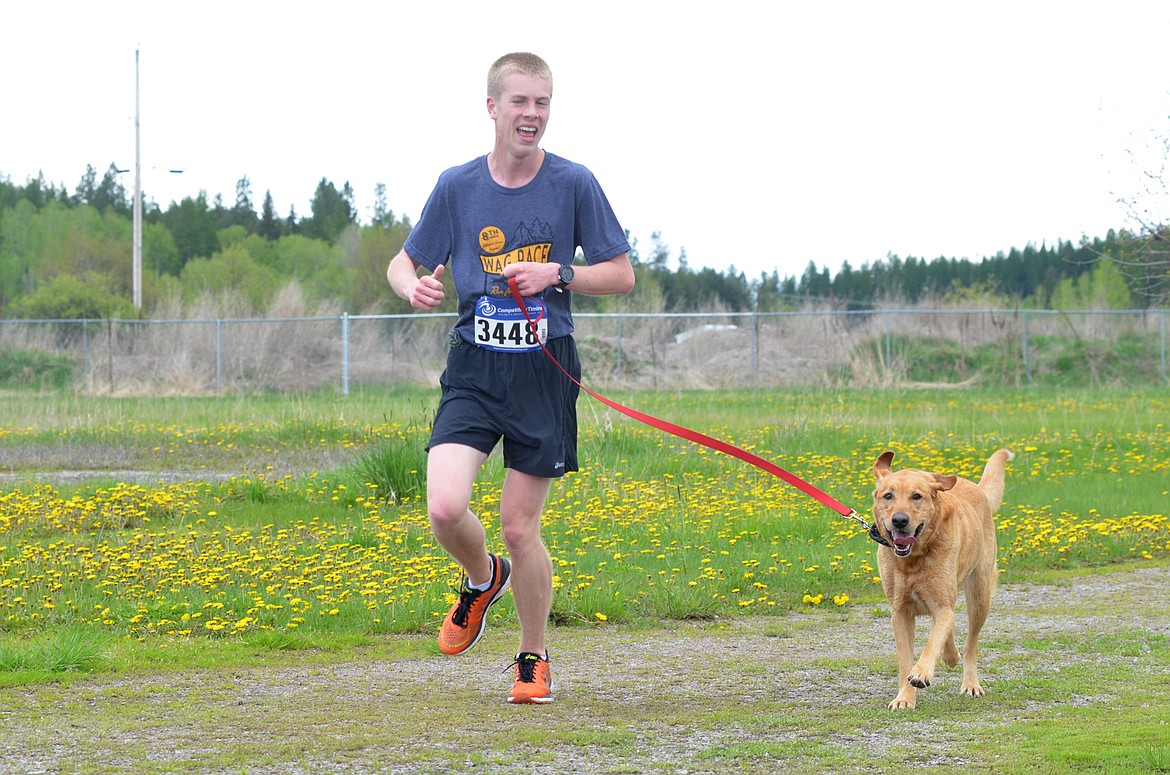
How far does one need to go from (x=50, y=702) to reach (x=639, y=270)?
3899 cm

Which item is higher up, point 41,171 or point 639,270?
point 41,171

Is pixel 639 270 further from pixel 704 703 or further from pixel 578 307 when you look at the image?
pixel 704 703

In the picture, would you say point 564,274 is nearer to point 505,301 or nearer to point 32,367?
point 505,301

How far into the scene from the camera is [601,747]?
14.0ft

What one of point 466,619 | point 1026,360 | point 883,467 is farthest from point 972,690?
point 1026,360

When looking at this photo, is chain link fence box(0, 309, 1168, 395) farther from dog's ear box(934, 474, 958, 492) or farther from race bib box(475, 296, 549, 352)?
race bib box(475, 296, 549, 352)

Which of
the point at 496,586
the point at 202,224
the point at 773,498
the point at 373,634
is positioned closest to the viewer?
the point at 496,586

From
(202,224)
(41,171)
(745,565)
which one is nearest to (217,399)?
(745,565)

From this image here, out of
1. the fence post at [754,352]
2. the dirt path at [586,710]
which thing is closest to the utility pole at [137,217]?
the fence post at [754,352]

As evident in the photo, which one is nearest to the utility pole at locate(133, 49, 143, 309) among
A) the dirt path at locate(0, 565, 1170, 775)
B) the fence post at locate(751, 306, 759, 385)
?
the fence post at locate(751, 306, 759, 385)

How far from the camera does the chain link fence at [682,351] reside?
2838 cm

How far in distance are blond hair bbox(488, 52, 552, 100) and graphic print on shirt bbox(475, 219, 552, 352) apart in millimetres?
512

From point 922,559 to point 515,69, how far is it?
245 centimetres

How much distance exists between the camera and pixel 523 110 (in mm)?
4770
